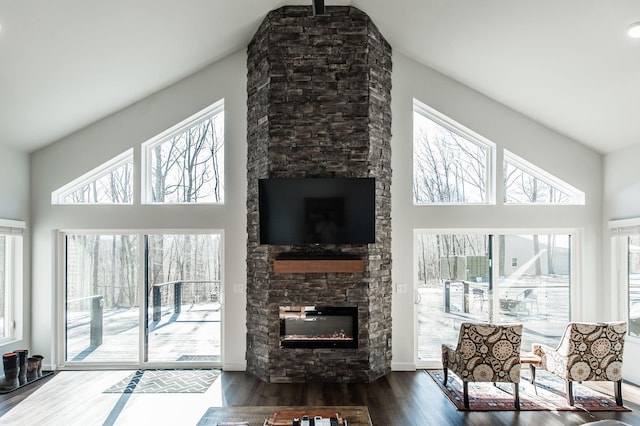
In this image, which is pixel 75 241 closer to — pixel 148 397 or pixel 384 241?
pixel 148 397

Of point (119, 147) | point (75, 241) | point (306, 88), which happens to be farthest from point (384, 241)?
point (75, 241)

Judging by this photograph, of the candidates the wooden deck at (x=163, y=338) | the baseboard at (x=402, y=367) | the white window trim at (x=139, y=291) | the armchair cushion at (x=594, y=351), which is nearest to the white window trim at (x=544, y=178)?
the armchair cushion at (x=594, y=351)

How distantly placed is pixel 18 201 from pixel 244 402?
3988 millimetres

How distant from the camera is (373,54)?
5375mm

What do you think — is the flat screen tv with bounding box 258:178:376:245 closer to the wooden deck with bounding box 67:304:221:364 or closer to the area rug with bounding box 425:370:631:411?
the wooden deck with bounding box 67:304:221:364

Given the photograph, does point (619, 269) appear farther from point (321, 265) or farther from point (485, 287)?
point (321, 265)

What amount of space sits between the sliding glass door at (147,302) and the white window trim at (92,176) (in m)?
0.62

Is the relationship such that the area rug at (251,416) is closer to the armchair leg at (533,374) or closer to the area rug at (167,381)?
the area rug at (167,381)

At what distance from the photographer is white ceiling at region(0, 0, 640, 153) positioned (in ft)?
12.5

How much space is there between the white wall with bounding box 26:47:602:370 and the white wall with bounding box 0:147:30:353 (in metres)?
0.11

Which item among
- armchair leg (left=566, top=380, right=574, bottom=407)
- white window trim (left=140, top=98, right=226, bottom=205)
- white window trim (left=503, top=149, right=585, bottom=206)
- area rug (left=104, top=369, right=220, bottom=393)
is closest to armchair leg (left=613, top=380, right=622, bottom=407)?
armchair leg (left=566, top=380, right=574, bottom=407)

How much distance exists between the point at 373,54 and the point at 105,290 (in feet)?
15.8

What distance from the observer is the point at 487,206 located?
5.82 meters

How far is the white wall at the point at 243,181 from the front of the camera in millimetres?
5691
